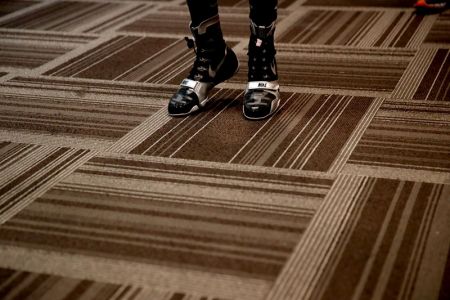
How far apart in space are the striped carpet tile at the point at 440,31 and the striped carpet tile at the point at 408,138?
562mm

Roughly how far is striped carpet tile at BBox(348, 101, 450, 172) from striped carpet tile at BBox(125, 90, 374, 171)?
50 millimetres

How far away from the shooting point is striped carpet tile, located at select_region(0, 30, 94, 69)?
208cm

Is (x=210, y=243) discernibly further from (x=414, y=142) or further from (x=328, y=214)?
(x=414, y=142)

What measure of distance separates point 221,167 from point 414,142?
0.46m

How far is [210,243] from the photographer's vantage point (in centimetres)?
102

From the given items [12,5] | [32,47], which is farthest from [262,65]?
[12,5]

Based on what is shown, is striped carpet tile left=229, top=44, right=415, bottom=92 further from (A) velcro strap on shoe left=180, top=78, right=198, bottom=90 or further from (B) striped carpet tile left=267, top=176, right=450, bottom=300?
(B) striped carpet tile left=267, top=176, right=450, bottom=300

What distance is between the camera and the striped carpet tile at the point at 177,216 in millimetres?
996

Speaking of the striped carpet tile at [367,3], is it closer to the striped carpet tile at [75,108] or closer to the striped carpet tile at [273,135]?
the striped carpet tile at [273,135]

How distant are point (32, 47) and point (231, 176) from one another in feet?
4.40

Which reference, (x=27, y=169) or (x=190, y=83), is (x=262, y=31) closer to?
(x=190, y=83)

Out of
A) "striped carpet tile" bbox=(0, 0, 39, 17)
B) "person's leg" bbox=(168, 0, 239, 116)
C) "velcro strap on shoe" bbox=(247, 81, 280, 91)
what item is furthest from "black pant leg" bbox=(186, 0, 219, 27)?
"striped carpet tile" bbox=(0, 0, 39, 17)

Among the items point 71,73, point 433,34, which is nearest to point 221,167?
point 71,73

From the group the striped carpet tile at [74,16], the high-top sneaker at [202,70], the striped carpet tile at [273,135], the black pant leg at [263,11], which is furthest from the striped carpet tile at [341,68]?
the striped carpet tile at [74,16]
